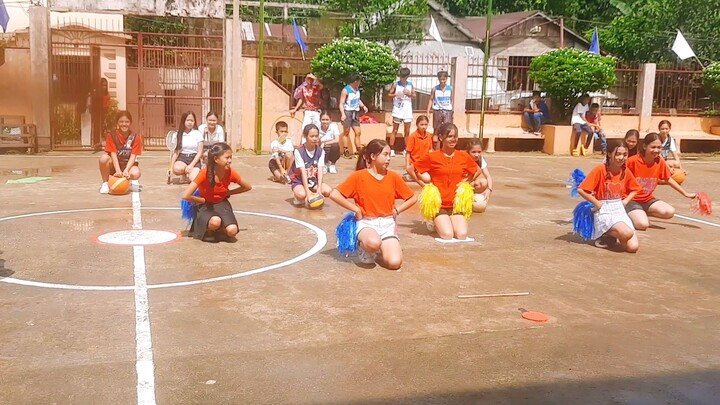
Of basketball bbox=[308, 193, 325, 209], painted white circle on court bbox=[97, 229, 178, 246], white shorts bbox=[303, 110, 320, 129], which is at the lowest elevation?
painted white circle on court bbox=[97, 229, 178, 246]

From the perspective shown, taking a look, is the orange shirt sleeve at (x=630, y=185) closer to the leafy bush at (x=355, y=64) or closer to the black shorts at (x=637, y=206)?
the black shorts at (x=637, y=206)

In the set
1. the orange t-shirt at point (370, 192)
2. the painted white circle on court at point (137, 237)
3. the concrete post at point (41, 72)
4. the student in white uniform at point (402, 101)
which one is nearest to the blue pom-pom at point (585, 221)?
the orange t-shirt at point (370, 192)

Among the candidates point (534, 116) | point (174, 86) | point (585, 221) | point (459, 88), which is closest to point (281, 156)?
point (585, 221)

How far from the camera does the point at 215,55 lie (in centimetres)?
1759

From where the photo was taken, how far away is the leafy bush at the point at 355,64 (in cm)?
1694

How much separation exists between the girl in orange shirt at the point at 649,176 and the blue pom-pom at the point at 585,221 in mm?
948

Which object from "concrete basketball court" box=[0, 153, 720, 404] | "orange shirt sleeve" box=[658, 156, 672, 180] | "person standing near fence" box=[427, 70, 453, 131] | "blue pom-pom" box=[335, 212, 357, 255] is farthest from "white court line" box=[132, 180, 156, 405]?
"person standing near fence" box=[427, 70, 453, 131]

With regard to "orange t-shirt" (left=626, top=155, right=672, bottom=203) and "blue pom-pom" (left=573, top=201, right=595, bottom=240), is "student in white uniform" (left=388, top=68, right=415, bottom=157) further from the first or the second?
"blue pom-pom" (left=573, top=201, right=595, bottom=240)

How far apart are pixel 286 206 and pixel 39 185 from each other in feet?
13.4

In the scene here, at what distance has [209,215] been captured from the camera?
7.64 meters

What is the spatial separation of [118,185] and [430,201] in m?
4.84

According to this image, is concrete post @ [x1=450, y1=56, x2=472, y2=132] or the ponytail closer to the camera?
the ponytail

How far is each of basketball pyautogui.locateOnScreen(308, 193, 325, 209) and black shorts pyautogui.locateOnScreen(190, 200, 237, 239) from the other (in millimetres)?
1977

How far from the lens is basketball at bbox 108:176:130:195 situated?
34.1 ft
